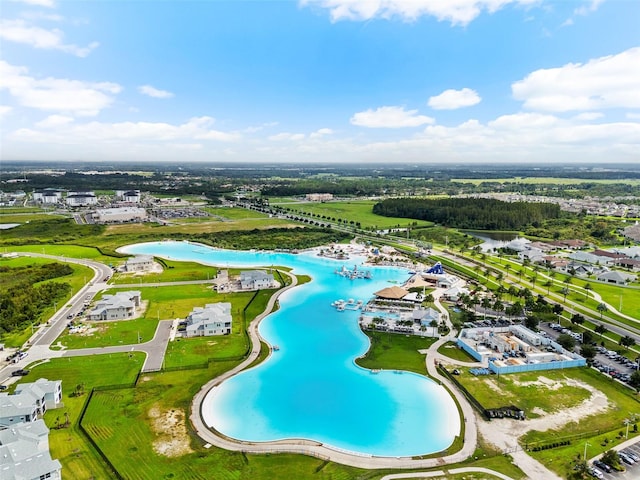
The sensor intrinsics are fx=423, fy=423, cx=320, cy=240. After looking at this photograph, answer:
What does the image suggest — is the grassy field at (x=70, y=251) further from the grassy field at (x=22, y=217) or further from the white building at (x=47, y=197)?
the white building at (x=47, y=197)

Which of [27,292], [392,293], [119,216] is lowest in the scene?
[392,293]

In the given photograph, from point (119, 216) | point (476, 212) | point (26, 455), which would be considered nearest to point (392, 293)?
point (26, 455)

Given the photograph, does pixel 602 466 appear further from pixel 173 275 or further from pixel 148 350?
pixel 173 275

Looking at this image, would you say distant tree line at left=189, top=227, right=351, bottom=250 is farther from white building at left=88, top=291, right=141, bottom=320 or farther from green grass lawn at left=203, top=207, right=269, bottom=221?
white building at left=88, top=291, right=141, bottom=320

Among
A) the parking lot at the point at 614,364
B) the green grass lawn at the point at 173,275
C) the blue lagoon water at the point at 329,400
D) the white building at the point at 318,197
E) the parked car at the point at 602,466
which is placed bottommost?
the blue lagoon water at the point at 329,400

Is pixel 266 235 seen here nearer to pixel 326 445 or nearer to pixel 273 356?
pixel 273 356

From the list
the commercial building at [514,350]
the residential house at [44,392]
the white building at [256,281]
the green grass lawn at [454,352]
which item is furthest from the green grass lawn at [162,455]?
the white building at [256,281]

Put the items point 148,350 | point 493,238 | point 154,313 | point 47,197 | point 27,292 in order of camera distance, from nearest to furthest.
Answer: point 148,350 → point 154,313 → point 27,292 → point 493,238 → point 47,197

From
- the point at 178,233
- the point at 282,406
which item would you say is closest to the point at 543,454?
the point at 282,406
